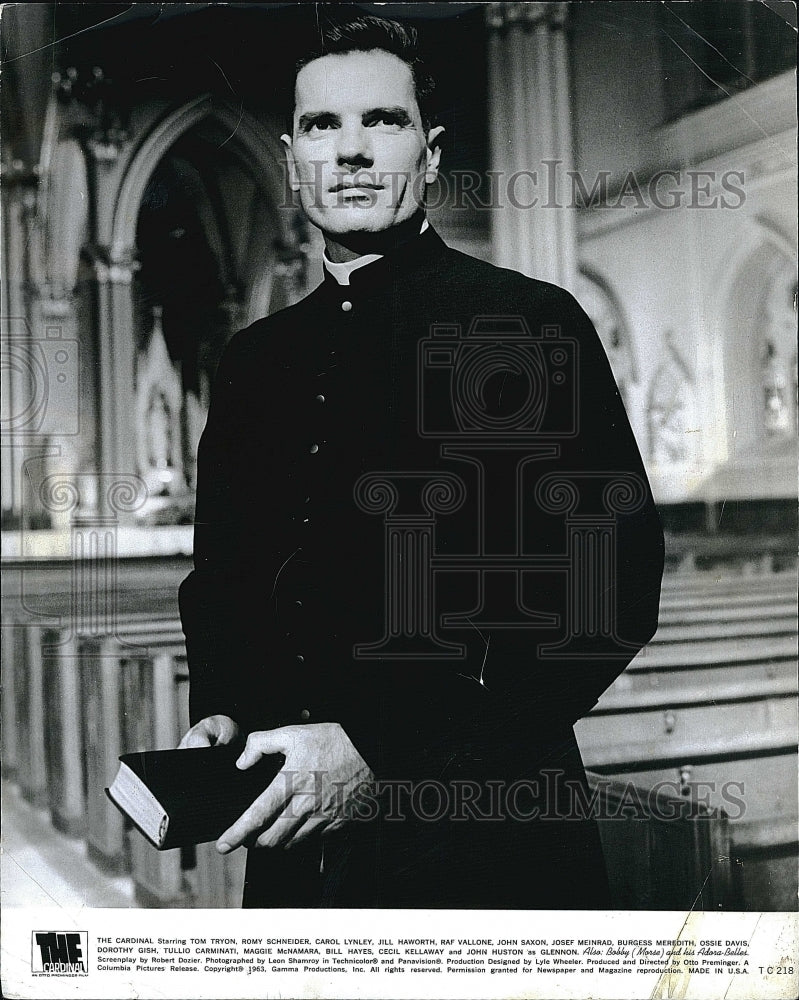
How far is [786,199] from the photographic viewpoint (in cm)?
148

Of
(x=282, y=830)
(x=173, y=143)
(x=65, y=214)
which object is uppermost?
(x=173, y=143)

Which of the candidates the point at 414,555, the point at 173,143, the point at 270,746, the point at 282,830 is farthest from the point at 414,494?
the point at 173,143

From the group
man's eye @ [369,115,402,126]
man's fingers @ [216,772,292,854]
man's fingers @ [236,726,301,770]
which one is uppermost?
man's eye @ [369,115,402,126]

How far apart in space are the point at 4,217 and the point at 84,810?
0.93 m

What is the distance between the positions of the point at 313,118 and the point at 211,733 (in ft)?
3.11

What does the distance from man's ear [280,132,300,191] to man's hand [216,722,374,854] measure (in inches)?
32.2

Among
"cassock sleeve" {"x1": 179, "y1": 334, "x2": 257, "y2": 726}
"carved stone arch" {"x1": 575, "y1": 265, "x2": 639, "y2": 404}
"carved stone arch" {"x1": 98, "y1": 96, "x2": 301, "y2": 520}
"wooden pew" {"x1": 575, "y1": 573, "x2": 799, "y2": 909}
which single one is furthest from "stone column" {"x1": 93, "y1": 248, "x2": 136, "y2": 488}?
"wooden pew" {"x1": 575, "y1": 573, "x2": 799, "y2": 909}

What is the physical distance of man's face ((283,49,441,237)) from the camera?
4.82 ft

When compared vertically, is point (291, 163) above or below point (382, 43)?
below

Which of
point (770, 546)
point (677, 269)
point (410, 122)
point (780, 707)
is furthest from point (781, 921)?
point (410, 122)

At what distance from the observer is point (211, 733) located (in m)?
1.49

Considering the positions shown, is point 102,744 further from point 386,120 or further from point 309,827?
point 386,120

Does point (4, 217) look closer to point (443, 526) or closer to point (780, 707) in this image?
point (443, 526)

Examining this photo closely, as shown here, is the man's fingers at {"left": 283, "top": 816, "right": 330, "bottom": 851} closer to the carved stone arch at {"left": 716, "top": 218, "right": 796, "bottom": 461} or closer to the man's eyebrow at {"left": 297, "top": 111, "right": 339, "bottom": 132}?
the carved stone arch at {"left": 716, "top": 218, "right": 796, "bottom": 461}
